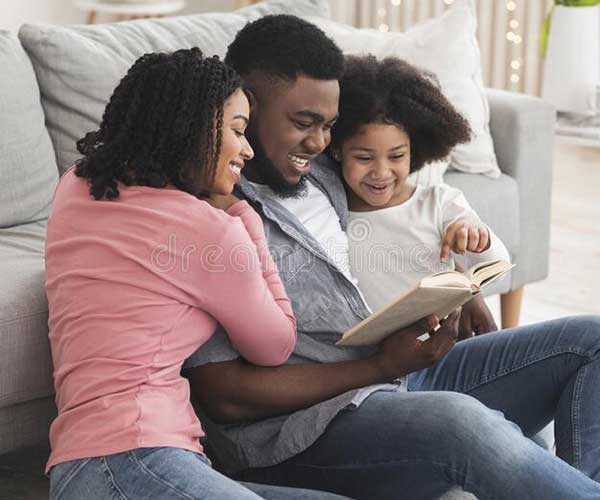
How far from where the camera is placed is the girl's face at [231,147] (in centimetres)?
143

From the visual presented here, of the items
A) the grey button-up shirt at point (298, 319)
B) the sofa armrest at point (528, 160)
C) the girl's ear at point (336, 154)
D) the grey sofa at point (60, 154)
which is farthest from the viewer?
the sofa armrest at point (528, 160)

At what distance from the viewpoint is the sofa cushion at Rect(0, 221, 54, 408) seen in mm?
1695

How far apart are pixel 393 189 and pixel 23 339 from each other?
655 mm

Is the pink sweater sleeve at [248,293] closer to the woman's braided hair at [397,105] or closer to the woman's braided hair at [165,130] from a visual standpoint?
the woman's braided hair at [165,130]

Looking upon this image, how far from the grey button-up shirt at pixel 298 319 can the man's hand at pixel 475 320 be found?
0.25m

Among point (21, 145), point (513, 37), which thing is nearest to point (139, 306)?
point (21, 145)

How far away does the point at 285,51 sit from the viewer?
63.6 inches

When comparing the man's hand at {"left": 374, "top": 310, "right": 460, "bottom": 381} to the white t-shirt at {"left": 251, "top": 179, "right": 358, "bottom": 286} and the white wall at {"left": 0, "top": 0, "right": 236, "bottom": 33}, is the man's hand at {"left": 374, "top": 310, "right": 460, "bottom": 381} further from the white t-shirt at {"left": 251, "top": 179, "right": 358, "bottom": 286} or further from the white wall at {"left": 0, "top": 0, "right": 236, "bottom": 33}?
the white wall at {"left": 0, "top": 0, "right": 236, "bottom": 33}

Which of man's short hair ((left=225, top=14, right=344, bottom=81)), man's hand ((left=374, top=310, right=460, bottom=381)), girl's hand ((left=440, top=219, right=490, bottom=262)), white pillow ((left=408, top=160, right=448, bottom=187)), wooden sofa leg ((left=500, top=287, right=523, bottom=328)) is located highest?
man's short hair ((left=225, top=14, right=344, bottom=81))

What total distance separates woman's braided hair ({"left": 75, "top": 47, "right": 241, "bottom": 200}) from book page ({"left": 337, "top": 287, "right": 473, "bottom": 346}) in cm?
29

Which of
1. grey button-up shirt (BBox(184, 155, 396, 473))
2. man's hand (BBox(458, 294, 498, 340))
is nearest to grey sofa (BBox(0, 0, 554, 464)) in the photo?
grey button-up shirt (BBox(184, 155, 396, 473))

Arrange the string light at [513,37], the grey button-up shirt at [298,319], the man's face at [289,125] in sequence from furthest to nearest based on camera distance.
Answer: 1. the string light at [513,37]
2. the man's face at [289,125]
3. the grey button-up shirt at [298,319]

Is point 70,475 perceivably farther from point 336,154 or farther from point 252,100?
point 336,154
